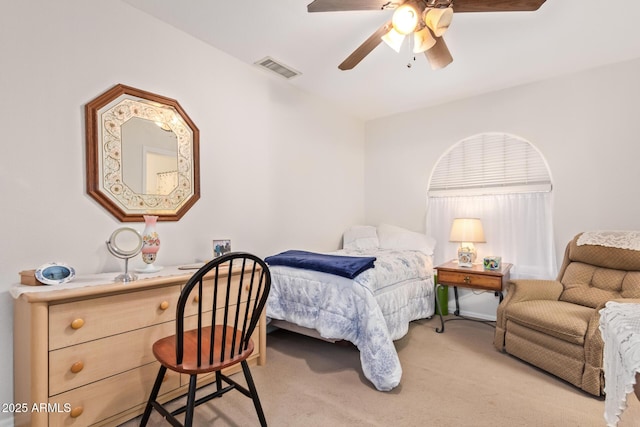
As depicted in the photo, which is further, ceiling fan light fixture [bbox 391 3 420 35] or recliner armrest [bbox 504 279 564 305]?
recliner armrest [bbox 504 279 564 305]

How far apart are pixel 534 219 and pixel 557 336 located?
1.47 meters

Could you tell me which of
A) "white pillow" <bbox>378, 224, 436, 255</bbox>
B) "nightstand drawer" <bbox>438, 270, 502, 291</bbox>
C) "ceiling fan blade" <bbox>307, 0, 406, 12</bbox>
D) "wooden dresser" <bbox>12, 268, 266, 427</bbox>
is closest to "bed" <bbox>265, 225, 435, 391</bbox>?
"nightstand drawer" <bbox>438, 270, 502, 291</bbox>

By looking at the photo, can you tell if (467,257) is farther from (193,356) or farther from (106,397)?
(106,397)

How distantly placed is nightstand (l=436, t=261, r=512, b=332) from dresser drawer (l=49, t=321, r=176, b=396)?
8.14 feet

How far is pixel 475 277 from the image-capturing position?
2965 mm

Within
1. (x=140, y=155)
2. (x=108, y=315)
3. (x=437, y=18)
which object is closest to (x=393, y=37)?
(x=437, y=18)

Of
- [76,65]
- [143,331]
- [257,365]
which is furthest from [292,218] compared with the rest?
[76,65]

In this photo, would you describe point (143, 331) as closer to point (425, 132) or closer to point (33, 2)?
point (33, 2)

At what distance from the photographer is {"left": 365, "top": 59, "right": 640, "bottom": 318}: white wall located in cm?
283

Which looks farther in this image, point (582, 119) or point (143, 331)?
point (582, 119)

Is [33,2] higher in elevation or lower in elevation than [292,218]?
higher

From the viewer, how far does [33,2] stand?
1772mm

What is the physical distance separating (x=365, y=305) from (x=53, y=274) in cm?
180

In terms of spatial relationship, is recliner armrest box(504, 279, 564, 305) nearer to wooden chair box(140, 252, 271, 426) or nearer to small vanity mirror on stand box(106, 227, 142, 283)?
wooden chair box(140, 252, 271, 426)
